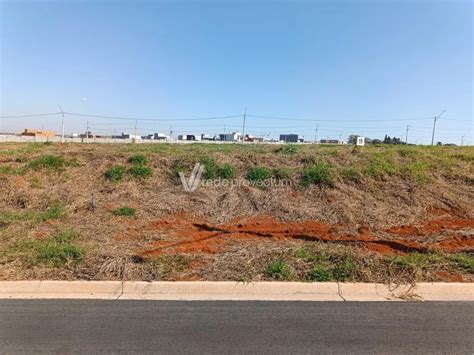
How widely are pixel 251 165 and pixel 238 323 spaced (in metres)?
6.92

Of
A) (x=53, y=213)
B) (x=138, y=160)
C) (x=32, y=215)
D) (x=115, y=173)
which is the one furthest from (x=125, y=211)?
(x=138, y=160)

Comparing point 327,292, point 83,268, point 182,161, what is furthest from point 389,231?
point 182,161

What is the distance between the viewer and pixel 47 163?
959 centimetres

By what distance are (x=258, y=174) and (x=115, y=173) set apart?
4.18 m

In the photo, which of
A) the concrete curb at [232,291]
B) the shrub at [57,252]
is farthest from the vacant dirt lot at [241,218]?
the concrete curb at [232,291]

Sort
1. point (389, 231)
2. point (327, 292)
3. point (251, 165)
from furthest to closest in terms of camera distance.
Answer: point (251, 165) → point (389, 231) → point (327, 292)

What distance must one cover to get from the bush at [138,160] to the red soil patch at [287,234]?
3417mm

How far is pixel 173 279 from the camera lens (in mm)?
4031

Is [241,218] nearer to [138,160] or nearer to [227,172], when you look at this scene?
[227,172]

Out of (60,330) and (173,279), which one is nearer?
(60,330)

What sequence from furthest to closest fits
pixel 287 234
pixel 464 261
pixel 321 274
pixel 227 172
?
pixel 227 172, pixel 287 234, pixel 464 261, pixel 321 274

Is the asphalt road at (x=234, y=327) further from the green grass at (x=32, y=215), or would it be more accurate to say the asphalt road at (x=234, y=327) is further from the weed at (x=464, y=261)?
the green grass at (x=32, y=215)

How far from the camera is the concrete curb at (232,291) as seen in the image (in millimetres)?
3686

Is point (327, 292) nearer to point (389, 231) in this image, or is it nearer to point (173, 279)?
point (173, 279)
